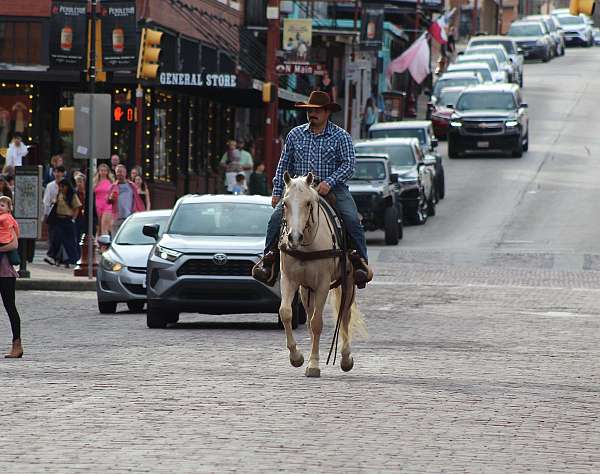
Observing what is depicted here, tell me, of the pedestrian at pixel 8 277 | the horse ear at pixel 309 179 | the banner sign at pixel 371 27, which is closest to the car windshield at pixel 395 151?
the banner sign at pixel 371 27

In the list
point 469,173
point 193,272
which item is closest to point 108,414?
point 193,272

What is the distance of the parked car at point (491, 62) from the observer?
76725mm

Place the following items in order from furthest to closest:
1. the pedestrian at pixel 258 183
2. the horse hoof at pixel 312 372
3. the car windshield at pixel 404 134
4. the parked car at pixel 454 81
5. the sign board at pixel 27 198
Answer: the parked car at pixel 454 81 < the car windshield at pixel 404 134 < the pedestrian at pixel 258 183 < the sign board at pixel 27 198 < the horse hoof at pixel 312 372

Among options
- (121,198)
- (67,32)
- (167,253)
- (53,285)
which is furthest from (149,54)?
(167,253)

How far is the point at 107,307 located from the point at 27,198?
649cm

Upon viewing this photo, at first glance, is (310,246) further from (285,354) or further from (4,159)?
(4,159)

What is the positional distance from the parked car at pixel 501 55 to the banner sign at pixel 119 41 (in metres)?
41.7

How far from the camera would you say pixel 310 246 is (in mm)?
15438

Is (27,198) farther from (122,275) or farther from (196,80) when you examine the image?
(196,80)

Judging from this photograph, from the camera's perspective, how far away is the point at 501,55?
82.7 meters

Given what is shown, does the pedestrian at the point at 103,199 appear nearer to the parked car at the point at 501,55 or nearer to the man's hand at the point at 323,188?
the man's hand at the point at 323,188

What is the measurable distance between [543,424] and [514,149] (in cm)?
4588

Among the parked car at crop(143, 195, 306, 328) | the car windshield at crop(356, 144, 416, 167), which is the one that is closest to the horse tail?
the parked car at crop(143, 195, 306, 328)

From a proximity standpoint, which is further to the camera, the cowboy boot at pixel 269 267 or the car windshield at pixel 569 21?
the car windshield at pixel 569 21
